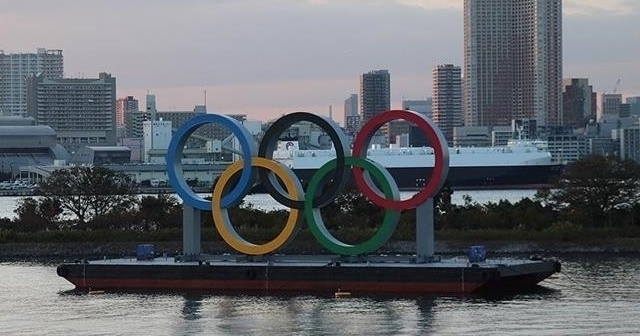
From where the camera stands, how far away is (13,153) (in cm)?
19412

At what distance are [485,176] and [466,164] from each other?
2440mm

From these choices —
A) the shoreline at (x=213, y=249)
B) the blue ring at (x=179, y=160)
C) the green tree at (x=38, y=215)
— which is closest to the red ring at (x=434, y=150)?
the blue ring at (x=179, y=160)

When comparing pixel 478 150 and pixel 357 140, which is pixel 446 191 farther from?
pixel 478 150

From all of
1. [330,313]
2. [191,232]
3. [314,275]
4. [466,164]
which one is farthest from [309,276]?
[466,164]

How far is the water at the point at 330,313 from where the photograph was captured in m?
36.9

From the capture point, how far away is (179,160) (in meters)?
49.1

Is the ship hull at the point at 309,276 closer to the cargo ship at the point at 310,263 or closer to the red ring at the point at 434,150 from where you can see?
the cargo ship at the point at 310,263

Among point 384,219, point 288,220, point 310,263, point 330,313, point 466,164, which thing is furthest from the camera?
point 466,164

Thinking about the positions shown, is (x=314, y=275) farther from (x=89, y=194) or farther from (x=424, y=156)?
→ (x=424, y=156)

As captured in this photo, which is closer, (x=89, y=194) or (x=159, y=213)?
(x=159, y=213)

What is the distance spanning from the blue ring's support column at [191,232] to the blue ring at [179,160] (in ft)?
1.17

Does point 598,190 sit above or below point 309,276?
above

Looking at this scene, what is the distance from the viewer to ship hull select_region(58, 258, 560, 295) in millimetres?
44156

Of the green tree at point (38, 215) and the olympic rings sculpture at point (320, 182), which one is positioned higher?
the olympic rings sculpture at point (320, 182)
